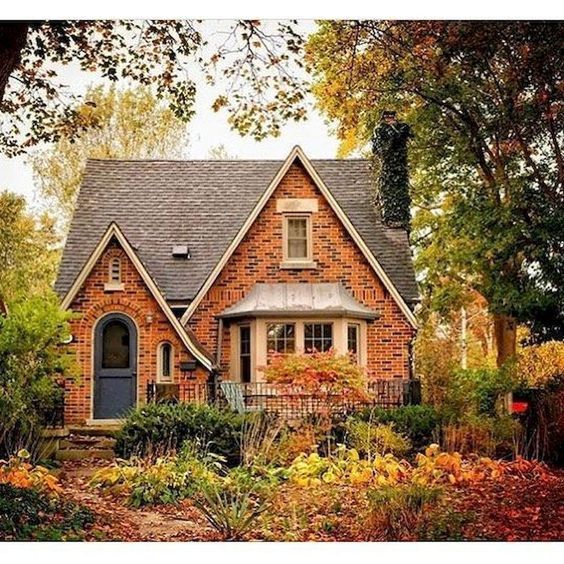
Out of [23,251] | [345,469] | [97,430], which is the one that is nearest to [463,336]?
[345,469]

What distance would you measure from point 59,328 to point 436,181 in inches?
113

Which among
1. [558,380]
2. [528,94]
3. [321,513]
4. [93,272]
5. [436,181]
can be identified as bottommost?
[321,513]

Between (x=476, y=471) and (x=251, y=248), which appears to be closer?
(x=476, y=471)

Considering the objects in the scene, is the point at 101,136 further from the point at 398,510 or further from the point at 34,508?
the point at 398,510

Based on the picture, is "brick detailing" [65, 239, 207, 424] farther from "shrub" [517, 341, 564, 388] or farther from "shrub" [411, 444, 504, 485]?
"shrub" [517, 341, 564, 388]

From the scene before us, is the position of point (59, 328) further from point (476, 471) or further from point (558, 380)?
point (558, 380)

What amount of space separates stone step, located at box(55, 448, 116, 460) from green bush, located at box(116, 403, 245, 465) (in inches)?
3.0

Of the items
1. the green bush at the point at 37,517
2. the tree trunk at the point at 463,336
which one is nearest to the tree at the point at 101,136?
the green bush at the point at 37,517

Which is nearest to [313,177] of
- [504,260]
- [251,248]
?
[251,248]

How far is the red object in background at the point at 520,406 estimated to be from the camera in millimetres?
7496

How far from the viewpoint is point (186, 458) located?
732cm

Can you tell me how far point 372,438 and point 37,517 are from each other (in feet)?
7.58

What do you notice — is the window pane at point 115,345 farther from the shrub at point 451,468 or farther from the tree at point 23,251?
the shrub at point 451,468

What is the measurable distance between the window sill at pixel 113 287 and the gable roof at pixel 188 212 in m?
0.24
